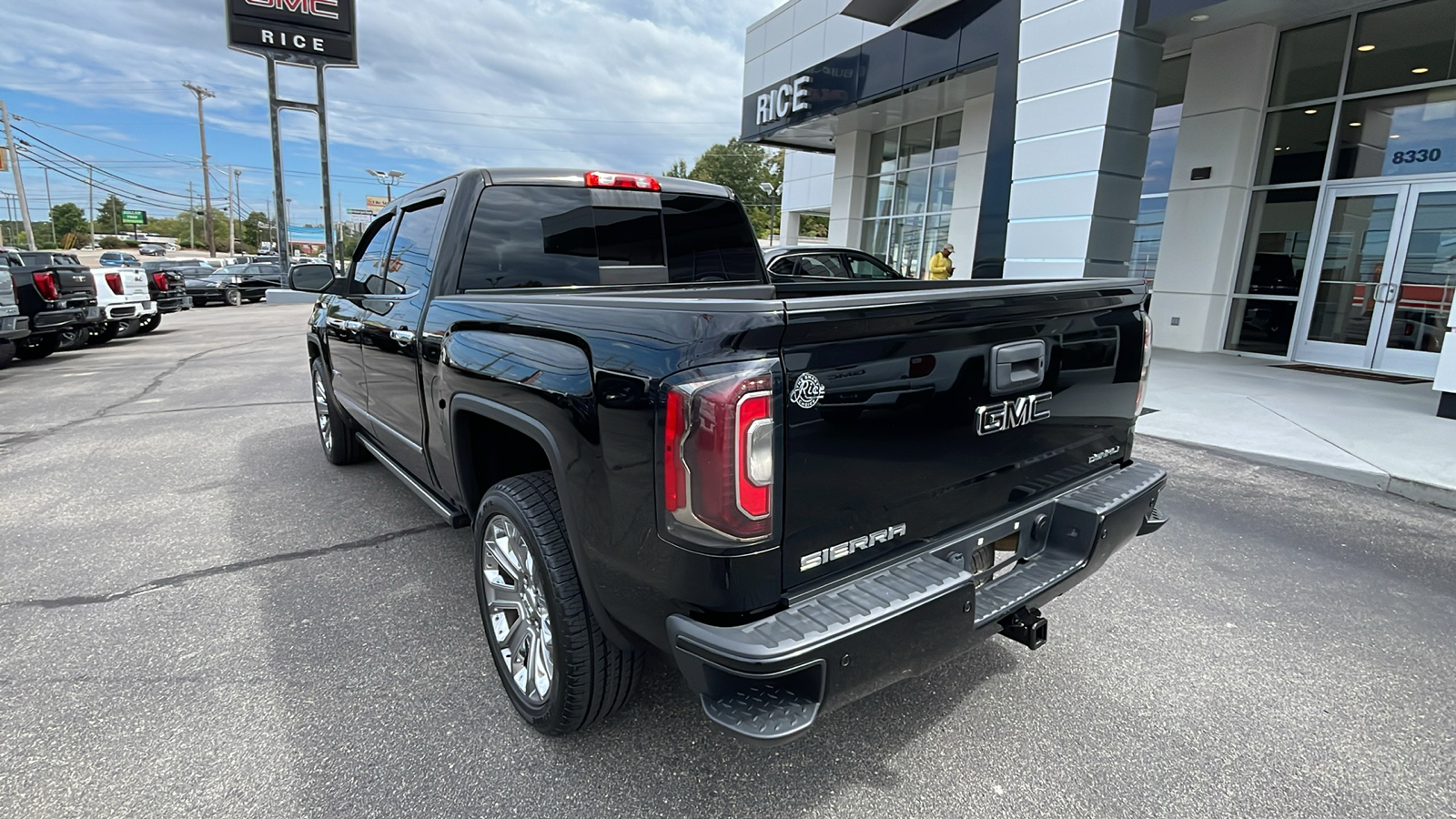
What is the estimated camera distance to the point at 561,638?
2.13 m

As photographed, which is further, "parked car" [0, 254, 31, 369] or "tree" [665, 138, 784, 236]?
"tree" [665, 138, 784, 236]

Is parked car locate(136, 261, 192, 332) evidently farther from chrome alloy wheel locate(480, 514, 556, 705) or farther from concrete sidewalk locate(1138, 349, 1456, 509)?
concrete sidewalk locate(1138, 349, 1456, 509)

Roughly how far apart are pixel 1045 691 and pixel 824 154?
72.6ft

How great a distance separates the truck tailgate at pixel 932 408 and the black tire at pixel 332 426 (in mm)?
4133

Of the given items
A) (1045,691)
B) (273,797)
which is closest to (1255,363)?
(1045,691)

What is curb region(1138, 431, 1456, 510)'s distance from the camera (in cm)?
493

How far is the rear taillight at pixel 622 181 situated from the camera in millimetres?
3479

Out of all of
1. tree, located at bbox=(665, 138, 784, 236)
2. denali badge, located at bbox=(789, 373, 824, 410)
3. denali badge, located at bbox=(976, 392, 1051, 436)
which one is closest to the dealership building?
denali badge, located at bbox=(976, 392, 1051, 436)

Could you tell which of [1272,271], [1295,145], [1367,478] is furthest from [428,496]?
[1295,145]

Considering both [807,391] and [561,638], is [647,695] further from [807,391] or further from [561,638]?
[807,391]

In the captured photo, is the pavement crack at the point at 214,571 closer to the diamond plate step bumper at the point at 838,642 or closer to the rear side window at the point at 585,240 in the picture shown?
the rear side window at the point at 585,240

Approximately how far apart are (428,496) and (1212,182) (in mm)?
12801

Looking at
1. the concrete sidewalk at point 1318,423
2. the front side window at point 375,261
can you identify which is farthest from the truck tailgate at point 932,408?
the concrete sidewalk at point 1318,423

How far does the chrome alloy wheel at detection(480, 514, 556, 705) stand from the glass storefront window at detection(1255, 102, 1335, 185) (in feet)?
43.9
